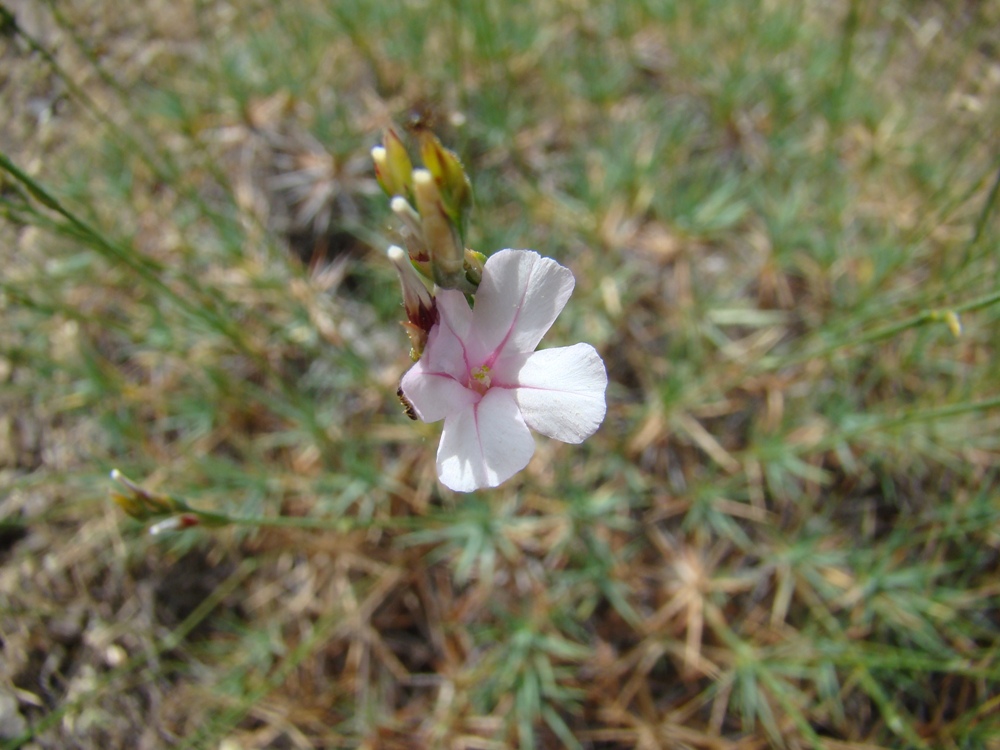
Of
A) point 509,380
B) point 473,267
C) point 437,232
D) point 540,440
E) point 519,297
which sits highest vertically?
point 437,232

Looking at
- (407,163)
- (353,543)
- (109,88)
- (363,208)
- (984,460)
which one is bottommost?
(984,460)

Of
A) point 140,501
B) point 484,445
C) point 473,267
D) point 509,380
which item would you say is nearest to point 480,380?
point 509,380

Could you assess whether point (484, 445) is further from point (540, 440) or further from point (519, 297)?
point (540, 440)

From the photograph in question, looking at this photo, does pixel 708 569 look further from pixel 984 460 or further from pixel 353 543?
pixel 353 543

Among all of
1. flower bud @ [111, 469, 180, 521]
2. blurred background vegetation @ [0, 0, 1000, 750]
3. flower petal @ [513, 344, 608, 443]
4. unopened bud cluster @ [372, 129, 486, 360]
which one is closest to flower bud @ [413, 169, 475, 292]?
unopened bud cluster @ [372, 129, 486, 360]

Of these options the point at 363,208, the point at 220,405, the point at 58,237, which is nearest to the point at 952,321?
the point at 363,208

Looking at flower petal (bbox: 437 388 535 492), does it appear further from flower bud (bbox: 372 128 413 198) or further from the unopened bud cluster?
flower bud (bbox: 372 128 413 198)

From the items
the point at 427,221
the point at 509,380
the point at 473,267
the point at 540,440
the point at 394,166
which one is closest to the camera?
the point at 427,221

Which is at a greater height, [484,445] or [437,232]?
[437,232]
